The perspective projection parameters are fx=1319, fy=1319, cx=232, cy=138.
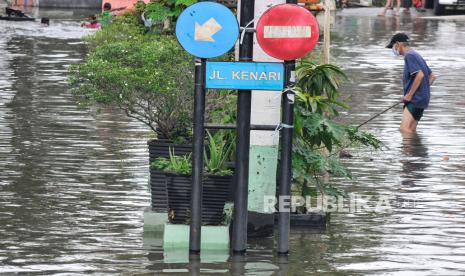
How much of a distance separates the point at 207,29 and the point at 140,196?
3.38 m

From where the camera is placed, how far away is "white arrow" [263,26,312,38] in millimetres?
10508

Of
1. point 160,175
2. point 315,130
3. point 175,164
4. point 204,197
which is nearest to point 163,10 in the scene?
point 315,130

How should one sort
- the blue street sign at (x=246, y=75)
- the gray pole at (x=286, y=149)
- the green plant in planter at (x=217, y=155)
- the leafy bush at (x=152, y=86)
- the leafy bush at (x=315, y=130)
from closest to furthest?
the blue street sign at (x=246, y=75)
the gray pole at (x=286, y=149)
the green plant in planter at (x=217, y=155)
the leafy bush at (x=315, y=130)
the leafy bush at (x=152, y=86)

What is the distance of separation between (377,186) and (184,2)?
5.51 metres

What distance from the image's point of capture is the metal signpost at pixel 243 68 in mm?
10523

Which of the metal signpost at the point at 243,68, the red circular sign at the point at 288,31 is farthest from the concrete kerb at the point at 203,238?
the red circular sign at the point at 288,31

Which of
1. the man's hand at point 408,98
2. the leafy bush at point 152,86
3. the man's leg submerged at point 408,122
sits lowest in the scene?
the man's leg submerged at point 408,122

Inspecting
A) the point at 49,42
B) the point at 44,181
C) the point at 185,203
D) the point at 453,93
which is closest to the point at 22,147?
the point at 44,181

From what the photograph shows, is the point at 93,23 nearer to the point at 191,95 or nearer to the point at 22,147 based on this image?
the point at 22,147

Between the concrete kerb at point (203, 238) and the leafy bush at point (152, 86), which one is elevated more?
the leafy bush at point (152, 86)

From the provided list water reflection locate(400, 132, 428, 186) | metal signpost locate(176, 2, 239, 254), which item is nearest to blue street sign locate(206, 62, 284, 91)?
metal signpost locate(176, 2, 239, 254)

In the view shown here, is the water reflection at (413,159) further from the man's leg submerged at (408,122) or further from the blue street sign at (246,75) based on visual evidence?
the blue street sign at (246,75)

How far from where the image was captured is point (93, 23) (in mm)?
40812

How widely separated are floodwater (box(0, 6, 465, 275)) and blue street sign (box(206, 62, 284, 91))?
143cm
